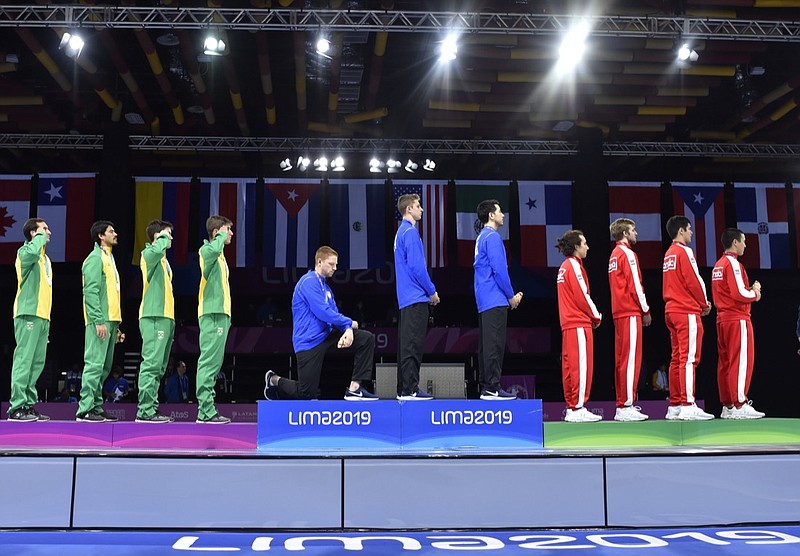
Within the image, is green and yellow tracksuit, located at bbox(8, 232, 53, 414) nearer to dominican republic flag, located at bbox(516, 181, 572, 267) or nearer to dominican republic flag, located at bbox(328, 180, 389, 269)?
dominican republic flag, located at bbox(328, 180, 389, 269)

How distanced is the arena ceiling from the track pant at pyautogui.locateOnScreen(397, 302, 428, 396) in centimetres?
519

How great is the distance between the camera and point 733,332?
7.41 metres

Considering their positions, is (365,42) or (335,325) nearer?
(335,325)

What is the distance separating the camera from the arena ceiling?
1053 cm

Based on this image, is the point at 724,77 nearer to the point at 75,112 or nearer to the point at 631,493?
A: the point at 631,493

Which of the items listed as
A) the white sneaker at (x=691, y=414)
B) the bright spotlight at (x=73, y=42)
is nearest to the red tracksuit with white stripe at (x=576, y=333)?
the white sneaker at (x=691, y=414)

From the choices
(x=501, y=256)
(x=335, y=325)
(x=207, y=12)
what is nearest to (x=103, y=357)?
(x=335, y=325)

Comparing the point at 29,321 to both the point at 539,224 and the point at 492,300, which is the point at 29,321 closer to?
the point at 492,300

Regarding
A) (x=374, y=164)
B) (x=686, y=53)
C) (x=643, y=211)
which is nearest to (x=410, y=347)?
(x=686, y=53)

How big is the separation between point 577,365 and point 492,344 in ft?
2.68

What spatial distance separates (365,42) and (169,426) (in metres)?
7.87

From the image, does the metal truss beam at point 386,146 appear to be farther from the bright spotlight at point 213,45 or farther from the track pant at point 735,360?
the track pant at point 735,360

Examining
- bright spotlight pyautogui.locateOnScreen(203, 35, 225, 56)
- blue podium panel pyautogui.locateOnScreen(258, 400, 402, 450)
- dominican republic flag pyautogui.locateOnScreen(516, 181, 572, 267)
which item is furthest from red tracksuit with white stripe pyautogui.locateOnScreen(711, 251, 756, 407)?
bright spotlight pyautogui.locateOnScreen(203, 35, 225, 56)

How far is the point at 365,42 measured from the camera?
12273 mm
